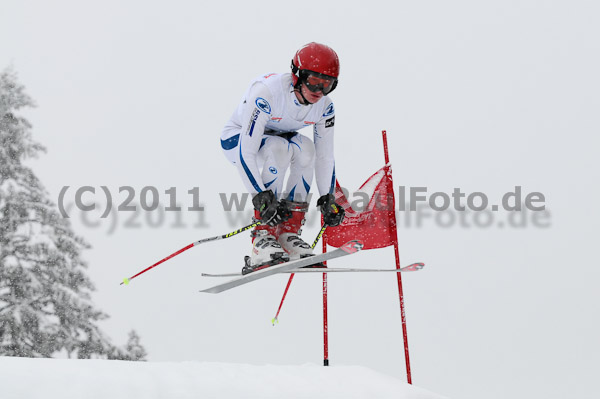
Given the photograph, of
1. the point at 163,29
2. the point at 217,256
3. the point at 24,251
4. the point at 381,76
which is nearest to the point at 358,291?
the point at 217,256

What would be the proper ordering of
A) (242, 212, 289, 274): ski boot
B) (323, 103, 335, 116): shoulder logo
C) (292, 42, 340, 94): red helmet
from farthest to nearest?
(323, 103, 335, 116): shoulder logo → (242, 212, 289, 274): ski boot → (292, 42, 340, 94): red helmet

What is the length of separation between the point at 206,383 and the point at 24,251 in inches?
278

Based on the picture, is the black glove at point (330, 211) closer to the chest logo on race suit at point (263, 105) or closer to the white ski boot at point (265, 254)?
the white ski boot at point (265, 254)

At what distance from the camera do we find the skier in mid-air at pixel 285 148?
5.52m

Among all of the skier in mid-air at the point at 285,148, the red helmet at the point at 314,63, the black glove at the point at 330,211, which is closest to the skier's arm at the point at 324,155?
the skier in mid-air at the point at 285,148

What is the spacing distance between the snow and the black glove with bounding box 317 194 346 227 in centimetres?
136

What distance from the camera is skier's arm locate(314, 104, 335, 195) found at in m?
5.97

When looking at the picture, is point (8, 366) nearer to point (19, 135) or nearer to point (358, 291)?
point (19, 135)

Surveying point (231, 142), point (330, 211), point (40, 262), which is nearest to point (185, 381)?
point (330, 211)

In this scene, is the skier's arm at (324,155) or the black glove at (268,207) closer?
the black glove at (268,207)

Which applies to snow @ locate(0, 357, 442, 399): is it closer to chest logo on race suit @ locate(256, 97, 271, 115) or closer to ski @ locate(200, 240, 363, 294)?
ski @ locate(200, 240, 363, 294)

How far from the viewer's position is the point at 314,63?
545cm

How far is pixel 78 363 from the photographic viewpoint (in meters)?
4.75

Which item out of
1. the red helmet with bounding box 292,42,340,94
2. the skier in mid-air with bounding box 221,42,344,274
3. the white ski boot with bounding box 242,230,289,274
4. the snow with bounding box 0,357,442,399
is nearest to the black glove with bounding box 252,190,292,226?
the skier in mid-air with bounding box 221,42,344,274
